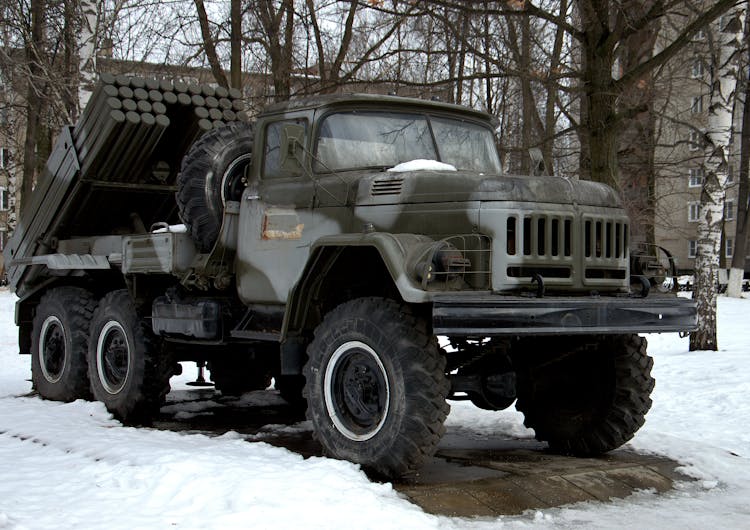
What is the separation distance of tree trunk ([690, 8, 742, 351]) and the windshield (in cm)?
736

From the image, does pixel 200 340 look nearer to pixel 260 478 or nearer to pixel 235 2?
pixel 260 478

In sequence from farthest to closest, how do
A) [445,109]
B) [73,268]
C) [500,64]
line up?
[500,64] → [73,268] → [445,109]

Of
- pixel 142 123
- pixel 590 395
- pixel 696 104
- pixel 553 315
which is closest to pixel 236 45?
pixel 142 123

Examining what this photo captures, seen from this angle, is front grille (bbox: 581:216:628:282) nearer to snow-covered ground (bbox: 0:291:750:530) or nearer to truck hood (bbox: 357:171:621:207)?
truck hood (bbox: 357:171:621:207)

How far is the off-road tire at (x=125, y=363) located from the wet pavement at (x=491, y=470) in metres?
0.29

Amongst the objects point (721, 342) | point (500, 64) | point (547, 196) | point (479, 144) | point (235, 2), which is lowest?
point (721, 342)

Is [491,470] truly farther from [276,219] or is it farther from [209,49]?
[209,49]

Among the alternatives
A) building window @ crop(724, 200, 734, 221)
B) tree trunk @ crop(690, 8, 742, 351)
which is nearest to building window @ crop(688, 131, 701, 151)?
tree trunk @ crop(690, 8, 742, 351)

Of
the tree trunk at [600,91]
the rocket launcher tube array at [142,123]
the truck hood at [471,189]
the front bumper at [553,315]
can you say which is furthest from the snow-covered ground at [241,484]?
the tree trunk at [600,91]

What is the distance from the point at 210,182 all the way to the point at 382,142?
65.2 inches

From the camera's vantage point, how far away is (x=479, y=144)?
8.38m

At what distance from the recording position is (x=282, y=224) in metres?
7.79

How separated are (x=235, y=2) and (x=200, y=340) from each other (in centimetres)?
1183

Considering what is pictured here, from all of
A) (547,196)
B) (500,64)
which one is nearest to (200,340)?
(547,196)
